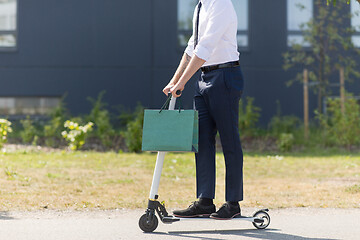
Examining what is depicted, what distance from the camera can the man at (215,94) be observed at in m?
4.05

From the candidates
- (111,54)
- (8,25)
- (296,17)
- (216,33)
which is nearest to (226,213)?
(216,33)

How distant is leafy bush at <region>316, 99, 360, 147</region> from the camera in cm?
1103

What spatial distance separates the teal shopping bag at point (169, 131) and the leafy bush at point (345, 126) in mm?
7685

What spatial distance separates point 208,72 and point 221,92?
7.4 inches

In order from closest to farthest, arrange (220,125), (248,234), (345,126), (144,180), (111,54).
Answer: (248,234) → (220,125) → (144,180) → (345,126) → (111,54)

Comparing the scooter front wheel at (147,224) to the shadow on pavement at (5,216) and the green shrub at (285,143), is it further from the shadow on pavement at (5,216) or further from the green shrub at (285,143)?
the green shrub at (285,143)

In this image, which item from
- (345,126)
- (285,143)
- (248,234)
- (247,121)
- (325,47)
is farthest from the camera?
(325,47)

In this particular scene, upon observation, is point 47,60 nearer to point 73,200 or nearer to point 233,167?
point 73,200

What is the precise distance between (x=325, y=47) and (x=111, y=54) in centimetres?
509

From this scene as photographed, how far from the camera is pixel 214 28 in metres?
4.04

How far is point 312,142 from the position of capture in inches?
455

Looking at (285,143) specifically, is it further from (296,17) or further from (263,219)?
(263,219)

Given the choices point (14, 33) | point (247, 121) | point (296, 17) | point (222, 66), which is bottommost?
point (247, 121)

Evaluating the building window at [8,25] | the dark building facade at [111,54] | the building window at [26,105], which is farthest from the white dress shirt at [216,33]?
the building window at [8,25]
